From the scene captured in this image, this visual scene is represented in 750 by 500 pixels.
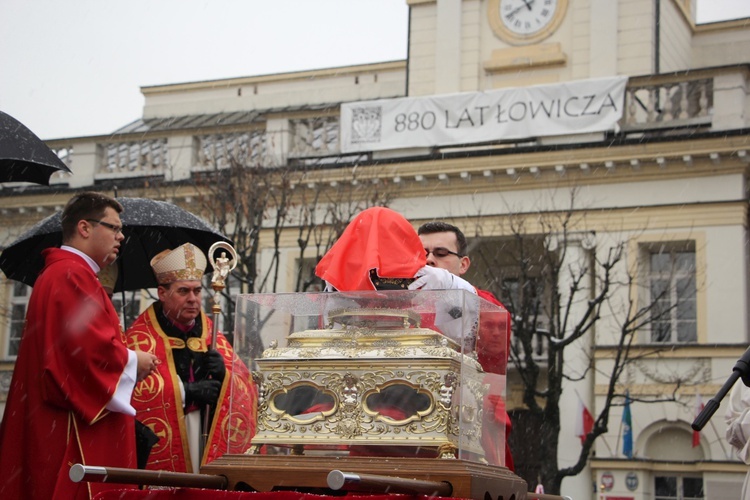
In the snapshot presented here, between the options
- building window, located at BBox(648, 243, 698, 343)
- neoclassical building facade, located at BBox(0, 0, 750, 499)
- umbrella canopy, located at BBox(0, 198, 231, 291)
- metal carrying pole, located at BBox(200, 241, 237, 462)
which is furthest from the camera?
building window, located at BBox(648, 243, 698, 343)

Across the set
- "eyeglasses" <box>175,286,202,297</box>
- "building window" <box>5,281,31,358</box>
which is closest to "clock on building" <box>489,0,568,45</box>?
"building window" <box>5,281,31,358</box>

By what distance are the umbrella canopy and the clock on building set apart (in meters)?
23.5

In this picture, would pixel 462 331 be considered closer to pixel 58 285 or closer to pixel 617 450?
pixel 58 285

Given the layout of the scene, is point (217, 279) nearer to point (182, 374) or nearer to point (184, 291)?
point (184, 291)

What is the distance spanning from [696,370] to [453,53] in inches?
398

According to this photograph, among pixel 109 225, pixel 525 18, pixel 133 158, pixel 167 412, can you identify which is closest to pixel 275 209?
pixel 133 158

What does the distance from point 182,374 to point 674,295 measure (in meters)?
21.2

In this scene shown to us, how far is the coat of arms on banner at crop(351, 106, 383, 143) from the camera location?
97.2 feet

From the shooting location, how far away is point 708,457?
26.6 m

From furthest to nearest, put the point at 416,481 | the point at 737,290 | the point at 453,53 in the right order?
1. the point at 453,53
2. the point at 737,290
3. the point at 416,481

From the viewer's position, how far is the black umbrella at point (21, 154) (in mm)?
8258

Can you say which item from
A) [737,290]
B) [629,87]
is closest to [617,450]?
[737,290]

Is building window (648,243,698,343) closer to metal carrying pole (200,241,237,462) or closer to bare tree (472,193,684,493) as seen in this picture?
bare tree (472,193,684,493)

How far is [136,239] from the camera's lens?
8.91 meters
